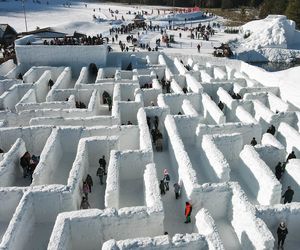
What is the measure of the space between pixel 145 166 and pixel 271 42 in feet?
96.3

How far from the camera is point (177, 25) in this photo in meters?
48.2

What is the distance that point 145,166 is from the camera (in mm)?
14633

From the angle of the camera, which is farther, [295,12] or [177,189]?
[295,12]

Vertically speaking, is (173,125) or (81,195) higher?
(173,125)

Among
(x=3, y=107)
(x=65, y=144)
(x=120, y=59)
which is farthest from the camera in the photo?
(x=120, y=59)

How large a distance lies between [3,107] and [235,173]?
13.3 metres

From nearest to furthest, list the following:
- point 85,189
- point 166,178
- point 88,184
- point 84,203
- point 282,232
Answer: point 282,232, point 84,203, point 85,189, point 88,184, point 166,178

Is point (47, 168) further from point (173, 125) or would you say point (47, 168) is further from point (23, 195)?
point (173, 125)

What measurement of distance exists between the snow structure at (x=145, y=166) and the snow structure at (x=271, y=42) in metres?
13.0

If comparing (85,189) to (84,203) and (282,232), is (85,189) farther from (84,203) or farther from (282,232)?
(282,232)

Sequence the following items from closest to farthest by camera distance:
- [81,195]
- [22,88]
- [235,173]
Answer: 1. [81,195]
2. [235,173]
3. [22,88]

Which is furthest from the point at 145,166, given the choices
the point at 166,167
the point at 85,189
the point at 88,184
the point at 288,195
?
the point at 288,195

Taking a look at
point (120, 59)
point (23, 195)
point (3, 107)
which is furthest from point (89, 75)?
point (23, 195)

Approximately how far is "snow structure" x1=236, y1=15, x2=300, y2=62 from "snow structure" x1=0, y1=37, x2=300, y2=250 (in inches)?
511
